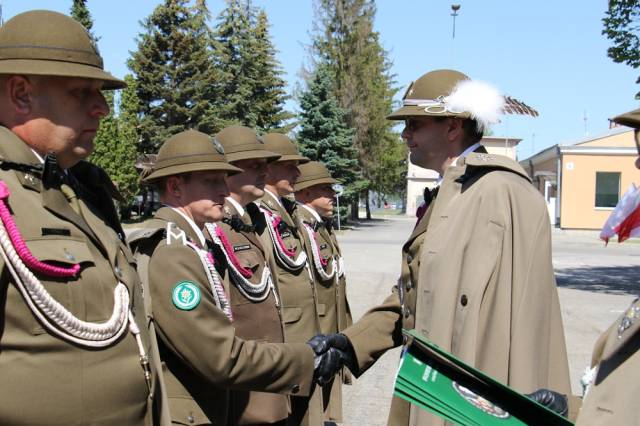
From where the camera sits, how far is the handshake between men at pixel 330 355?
352 cm

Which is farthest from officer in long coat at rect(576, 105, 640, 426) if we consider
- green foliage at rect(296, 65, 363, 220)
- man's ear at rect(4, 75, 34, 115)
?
green foliage at rect(296, 65, 363, 220)

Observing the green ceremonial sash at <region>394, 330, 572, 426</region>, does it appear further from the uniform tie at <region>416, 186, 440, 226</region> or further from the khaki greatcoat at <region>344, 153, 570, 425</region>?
the uniform tie at <region>416, 186, 440, 226</region>

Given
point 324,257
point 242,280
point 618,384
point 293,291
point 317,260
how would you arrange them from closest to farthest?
point 618,384
point 242,280
point 293,291
point 317,260
point 324,257

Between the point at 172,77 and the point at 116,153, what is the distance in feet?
29.5

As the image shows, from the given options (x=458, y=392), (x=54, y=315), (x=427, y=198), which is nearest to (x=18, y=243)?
(x=54, y=315)

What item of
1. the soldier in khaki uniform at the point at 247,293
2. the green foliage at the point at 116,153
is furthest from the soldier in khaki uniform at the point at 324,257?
the green foliage at the point at 116,153

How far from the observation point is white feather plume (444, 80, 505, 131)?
3570mm

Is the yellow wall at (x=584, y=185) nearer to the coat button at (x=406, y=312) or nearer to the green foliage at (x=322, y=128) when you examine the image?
the green foliage at (x=322, y=128)

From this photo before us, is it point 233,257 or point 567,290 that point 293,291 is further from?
point 567,290

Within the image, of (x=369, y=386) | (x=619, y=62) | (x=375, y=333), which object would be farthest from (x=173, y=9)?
(x=375, y=333)

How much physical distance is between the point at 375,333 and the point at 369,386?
3.76 meters

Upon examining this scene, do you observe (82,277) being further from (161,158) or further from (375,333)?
(375,333)

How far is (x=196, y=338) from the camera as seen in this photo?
299 centimetres

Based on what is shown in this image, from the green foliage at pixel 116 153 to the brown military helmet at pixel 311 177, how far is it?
1199 inches
